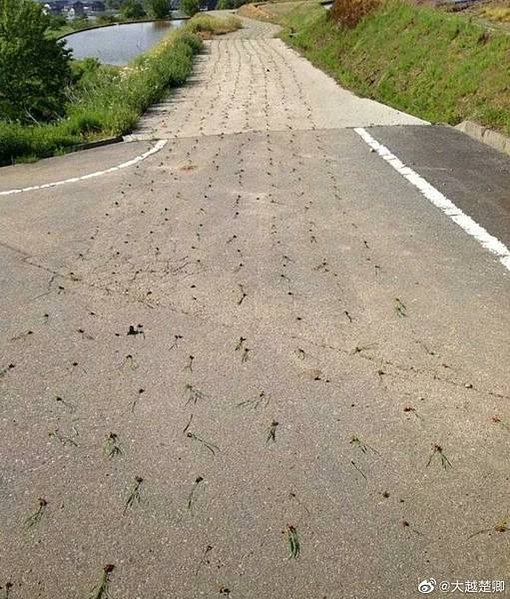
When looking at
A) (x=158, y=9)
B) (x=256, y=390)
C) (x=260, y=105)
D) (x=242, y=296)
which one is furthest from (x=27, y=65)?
(x=158, y=9)

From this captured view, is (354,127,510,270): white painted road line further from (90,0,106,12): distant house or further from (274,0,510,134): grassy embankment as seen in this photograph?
(90,0,106,12): distant house

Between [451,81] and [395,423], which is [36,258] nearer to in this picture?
[395,423]

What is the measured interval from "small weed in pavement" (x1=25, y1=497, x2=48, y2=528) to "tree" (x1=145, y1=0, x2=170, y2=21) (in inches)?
3219

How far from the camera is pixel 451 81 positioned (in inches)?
402

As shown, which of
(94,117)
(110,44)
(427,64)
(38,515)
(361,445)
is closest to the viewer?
(38,515)

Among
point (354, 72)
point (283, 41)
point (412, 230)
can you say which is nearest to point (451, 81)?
point (354, 72)

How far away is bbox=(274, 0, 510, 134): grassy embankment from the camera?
916 centimetres

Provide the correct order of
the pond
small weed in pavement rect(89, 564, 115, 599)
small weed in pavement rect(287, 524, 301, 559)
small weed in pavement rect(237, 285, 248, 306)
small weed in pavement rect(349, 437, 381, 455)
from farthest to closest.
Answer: the pond < small weed in pavement rect(237, 285, 248, 306) < small weed in pavement rect(349, 437, 381, 455) < small weed in pavement rect(287, 524, 301, 559) < small weed in pavement rect(89, 564, 115, 599)

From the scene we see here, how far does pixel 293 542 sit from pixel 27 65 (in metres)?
17.9

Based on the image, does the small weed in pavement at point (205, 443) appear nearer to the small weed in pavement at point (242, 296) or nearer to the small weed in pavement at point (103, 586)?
the small weed in pavement at point (103, 586)

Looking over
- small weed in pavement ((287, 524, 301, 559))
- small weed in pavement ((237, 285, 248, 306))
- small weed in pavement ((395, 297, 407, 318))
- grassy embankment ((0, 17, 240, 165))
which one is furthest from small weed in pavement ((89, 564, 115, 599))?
grassy embankment ((0, 17, 240, 165))

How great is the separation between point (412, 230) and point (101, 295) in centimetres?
282

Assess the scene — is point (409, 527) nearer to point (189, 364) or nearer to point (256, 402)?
point (256, 402)

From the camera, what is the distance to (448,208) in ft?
18.3
